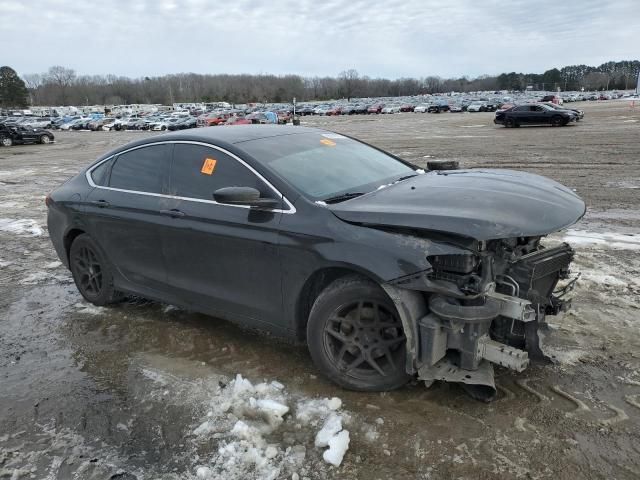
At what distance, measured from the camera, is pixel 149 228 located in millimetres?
4492

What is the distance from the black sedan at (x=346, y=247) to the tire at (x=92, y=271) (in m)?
0.30

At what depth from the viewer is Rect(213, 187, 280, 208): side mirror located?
3.59 meters

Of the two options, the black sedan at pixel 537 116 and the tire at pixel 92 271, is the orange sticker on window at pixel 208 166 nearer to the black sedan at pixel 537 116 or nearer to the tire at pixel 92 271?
the tire at pixel 92 271

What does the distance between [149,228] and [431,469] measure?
2974 millimetres

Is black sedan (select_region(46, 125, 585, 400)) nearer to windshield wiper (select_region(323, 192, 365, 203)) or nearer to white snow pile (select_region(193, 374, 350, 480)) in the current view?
windshield wiper (select_region(323, 192, 365, 203))

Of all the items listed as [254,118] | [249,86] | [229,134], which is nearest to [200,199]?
[229,134]

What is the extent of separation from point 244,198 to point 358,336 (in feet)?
3.98

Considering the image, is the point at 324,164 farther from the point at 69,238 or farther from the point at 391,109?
the point at 391,109

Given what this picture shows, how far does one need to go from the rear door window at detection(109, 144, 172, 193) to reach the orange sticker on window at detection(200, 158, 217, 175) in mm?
448

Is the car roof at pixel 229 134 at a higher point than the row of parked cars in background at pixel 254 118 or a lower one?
higher

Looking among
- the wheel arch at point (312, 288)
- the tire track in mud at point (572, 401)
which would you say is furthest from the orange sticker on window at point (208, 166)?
the tire track in mud at point (572, 401)

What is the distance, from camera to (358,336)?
345 cm

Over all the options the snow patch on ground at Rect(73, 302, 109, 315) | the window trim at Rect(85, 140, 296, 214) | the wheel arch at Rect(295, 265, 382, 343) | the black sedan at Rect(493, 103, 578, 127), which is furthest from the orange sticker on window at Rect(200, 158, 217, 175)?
the black sedan at Rect(493, 103, 578, 127)

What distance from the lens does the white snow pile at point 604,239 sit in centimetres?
654
